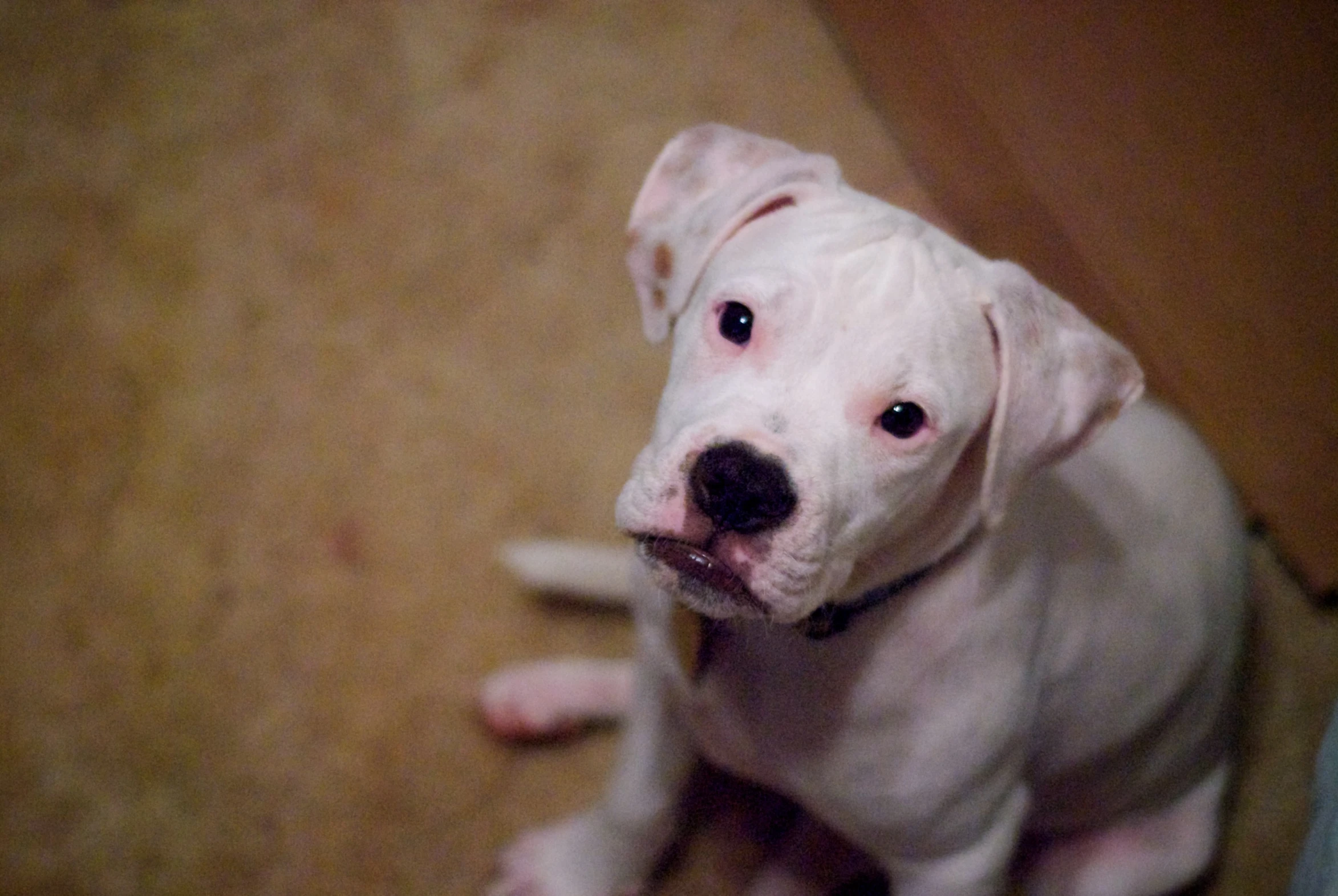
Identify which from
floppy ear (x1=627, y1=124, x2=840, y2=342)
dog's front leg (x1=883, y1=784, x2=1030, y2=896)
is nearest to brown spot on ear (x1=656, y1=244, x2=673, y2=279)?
floppy ear (x1=627, y1=124, x2=840, y2=342)

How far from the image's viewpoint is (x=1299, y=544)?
1995 millimetres

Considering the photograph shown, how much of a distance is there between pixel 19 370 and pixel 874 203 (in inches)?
65.2

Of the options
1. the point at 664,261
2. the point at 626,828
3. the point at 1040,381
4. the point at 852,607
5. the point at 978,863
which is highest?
the point at 664,261

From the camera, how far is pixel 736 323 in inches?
40.6

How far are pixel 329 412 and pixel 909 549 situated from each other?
1261mm

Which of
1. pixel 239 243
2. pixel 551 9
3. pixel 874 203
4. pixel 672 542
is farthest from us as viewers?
pixel 551 9

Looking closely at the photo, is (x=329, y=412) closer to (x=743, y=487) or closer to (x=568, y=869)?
(x=568, y=869)

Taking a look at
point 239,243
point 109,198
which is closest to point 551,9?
point 239,243

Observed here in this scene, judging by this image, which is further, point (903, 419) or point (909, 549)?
point (909, 549)

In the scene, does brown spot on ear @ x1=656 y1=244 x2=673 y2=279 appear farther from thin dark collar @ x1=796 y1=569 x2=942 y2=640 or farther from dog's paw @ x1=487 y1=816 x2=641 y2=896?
dog's paw @ x1=487 y1=816 x2=641 y2=896

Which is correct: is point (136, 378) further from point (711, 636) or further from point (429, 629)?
point (711, 636)

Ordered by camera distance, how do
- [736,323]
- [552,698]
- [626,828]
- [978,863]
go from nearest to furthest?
[736,323] → [978,863] → [626,828] → [552,698]

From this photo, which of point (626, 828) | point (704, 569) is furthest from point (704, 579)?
point (626, 828)

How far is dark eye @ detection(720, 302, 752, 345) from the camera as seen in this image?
40.2 inches
